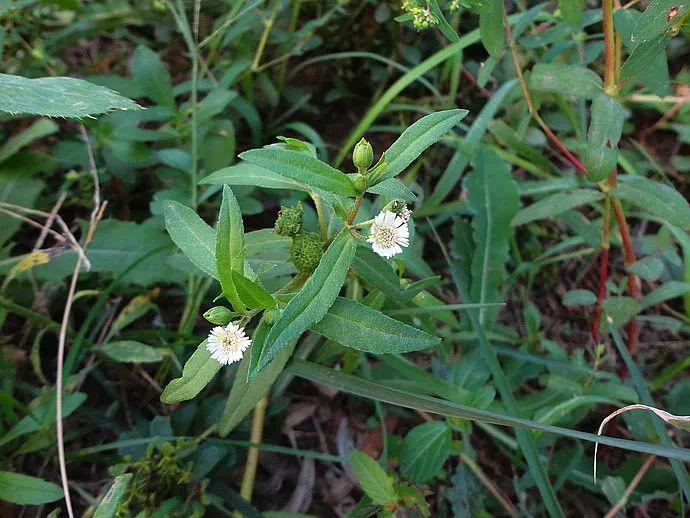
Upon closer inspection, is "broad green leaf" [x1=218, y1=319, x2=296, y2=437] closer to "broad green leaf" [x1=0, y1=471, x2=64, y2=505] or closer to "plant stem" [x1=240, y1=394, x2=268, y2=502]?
"plant stem" [x1=240, y1=394, x2=268, y2=502]

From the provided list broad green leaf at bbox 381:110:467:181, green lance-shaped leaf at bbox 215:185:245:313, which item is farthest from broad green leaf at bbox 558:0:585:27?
green lance-shaped leaf at bbox 215:185:245:313

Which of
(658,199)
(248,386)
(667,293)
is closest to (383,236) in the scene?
(248,386)

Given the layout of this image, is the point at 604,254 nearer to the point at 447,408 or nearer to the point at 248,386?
the point at 447,408

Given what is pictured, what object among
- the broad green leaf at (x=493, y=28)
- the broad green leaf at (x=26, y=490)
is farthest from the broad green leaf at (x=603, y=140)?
the broad green leaf at (x=26, y=490)

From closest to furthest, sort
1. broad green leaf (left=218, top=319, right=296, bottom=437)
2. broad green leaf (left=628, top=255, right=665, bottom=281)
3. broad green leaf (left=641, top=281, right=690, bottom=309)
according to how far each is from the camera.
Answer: broad green leaf (left=218, top=319, right=296, bottom=437) → broad green leaf (left=628, top=255, right=665, bottom=281) → broad green leaf (left=641, top=281, right=690, bottom=309)

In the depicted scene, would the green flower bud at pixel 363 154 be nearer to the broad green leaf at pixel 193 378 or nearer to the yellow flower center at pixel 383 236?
the yellow flower center at pixel 383 236

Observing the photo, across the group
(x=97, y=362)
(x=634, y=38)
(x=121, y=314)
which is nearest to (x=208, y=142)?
(x=121, y=314)
